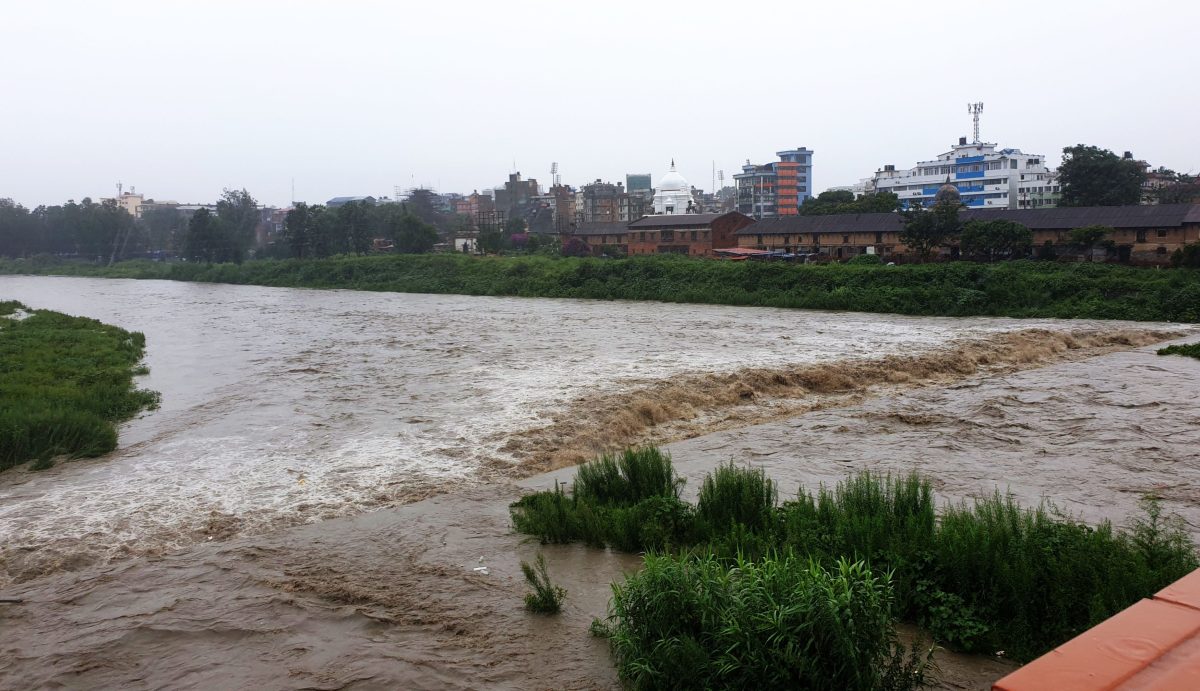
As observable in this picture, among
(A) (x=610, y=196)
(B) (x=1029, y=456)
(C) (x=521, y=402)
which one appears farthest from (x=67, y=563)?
(A) (x=610, y=196)

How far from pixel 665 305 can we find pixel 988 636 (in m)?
31.6

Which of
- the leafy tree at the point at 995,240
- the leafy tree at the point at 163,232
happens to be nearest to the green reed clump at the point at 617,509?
the leafy tree at the point at 995,240

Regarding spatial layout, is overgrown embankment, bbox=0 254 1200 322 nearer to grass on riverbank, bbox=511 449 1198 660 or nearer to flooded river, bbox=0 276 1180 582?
flooded river, bbox=0 276 1180 582

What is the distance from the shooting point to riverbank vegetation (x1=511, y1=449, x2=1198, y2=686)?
16.7 ft

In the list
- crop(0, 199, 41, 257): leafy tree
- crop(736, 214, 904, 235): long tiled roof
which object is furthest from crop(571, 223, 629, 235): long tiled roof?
crop(0, 199, 41, 257): leafy tree

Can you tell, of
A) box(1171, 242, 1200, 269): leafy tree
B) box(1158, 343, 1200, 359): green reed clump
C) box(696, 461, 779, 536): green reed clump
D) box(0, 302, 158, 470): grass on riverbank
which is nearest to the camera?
box(696, 461, 779, 536): green reed clump

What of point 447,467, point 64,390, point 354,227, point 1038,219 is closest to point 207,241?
point 354,227

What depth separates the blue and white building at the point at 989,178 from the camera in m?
65.6

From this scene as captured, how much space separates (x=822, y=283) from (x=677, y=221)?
1891cm

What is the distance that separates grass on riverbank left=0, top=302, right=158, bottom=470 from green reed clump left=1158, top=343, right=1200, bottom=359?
21.1 meters

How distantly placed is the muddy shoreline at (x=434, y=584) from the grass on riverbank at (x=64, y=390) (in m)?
5.05

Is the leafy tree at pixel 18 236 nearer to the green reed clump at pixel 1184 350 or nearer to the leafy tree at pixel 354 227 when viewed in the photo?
the leafy tree at pixel 354 227

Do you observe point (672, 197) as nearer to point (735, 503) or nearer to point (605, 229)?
point (605, 229)

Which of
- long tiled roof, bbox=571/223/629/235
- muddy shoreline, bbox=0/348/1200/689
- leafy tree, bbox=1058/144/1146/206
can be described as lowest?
muddy shoreline, bbox=0/348/1200/689
